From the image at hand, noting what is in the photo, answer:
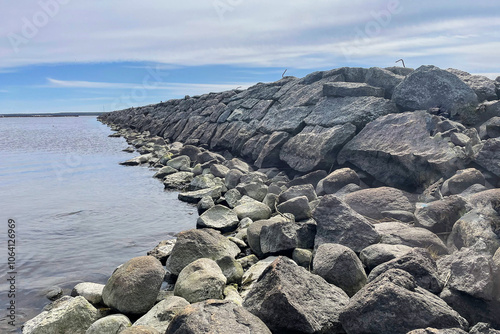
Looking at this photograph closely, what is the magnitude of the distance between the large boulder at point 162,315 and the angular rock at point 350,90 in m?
10.3

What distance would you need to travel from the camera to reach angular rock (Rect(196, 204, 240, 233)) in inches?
370

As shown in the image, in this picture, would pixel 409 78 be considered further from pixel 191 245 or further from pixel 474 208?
pixel 191 245

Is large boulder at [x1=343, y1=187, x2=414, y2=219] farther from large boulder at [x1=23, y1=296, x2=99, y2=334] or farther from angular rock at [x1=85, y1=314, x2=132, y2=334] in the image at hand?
large boulder at [x1=23, y1=296, x2=99, y2=334]

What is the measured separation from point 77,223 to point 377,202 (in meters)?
8.57

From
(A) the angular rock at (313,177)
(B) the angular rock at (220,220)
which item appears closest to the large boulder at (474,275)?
(B) the angular rock at (220,220)

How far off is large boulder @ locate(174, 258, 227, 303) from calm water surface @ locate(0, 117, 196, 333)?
7.34 ft

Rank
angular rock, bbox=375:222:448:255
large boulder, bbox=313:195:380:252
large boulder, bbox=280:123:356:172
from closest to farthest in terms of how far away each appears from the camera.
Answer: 1. angular rock, bbox=375:222:448:255
2. large boulder, bbox=313:195:380:252
3. large boulder, bbox=280:123:356:172

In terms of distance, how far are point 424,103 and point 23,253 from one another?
38.2 ft

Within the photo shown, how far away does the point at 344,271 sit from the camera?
17.2 ft

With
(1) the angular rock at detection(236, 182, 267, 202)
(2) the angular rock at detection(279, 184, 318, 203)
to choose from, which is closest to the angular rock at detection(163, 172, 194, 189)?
(1) the angular rock at detection(236, 182, 267, 202)

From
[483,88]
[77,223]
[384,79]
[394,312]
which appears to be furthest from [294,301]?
[384,79]

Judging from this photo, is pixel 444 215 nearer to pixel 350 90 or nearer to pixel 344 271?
pixel 344 271

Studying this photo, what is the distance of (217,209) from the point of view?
997 cm

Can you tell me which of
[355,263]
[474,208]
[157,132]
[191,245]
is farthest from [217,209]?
[157,132]
